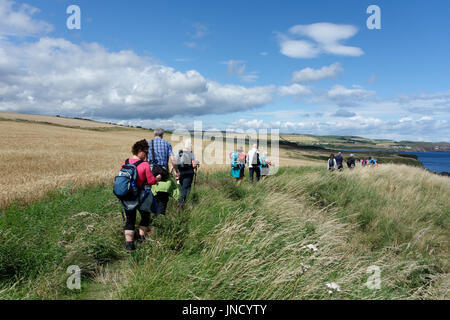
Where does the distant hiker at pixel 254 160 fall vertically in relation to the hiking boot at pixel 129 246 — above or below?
above

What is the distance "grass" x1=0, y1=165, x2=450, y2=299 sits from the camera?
3371 millimetres

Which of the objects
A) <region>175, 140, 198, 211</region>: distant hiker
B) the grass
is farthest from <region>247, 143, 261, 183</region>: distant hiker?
<region>175, 140, 198, 211</region>: distant hiker

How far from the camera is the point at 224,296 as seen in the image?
328 cm

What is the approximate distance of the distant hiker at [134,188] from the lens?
4.27m

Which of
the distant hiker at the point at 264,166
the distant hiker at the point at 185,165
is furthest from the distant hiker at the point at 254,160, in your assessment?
the distant hiker at the point at 185,165

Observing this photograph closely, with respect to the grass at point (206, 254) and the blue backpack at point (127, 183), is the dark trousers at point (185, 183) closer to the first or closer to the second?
the grass at point (206, 254)

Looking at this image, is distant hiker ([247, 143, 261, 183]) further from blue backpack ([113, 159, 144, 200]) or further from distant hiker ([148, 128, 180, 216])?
blue backpack ([113, 159, 144, 200])

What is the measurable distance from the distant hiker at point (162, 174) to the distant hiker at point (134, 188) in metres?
0.43

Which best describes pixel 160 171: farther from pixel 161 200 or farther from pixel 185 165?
pixel 185 165

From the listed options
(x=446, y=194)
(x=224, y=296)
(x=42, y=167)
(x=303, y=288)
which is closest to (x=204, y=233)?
(x=224, y=296)
